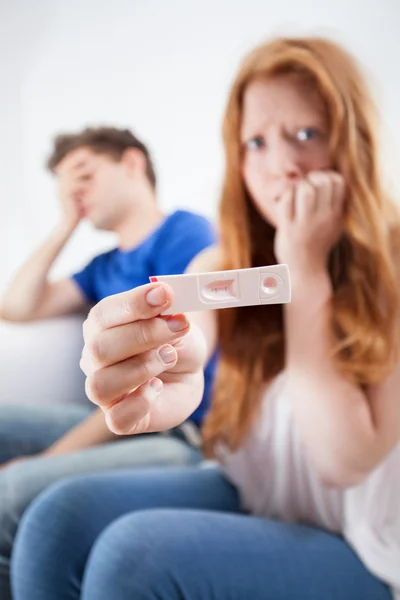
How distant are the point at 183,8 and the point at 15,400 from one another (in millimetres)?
605

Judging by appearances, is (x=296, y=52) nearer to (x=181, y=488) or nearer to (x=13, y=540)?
(x=181, y=488)

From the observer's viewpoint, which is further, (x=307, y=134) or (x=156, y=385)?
(x=307, y=134)

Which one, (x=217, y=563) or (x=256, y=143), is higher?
(x=256, y=143)

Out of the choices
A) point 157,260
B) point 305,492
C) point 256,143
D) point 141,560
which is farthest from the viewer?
point 157,260

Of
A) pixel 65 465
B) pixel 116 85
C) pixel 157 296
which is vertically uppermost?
pixel 116 85

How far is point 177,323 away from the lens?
0.38 m

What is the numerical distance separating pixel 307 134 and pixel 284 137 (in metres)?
0.03

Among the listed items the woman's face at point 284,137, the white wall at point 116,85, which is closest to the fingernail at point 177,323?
the woman's face at point 284,137

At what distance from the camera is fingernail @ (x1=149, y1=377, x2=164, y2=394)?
0.43 metres

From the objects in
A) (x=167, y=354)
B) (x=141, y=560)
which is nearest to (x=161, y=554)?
(x=141, y=560)

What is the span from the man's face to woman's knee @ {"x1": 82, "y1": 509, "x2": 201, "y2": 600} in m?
0.47

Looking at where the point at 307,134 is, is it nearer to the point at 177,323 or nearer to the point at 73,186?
the point at 73,186

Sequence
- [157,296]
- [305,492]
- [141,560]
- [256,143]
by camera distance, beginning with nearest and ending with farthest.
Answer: [157,296], [141,560], [305,492], [256,143]

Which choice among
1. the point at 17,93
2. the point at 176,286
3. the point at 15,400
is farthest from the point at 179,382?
the point at 17,93
